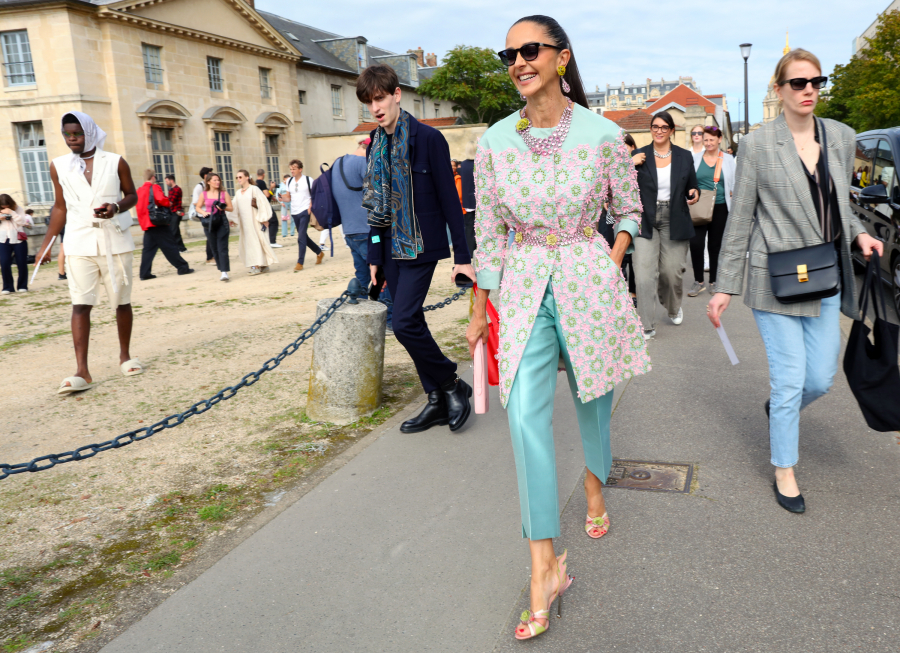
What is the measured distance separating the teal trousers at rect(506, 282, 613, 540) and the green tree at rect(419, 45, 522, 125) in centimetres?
5208

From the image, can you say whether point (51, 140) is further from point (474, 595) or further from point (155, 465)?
point (474, 595)

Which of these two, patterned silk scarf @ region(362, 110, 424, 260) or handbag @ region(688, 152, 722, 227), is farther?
handbag @ region(688, 152, 722, 227)

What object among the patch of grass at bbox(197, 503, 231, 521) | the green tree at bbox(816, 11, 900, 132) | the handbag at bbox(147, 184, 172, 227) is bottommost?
the patch of grass at bbox(197, 503, 231, 521)

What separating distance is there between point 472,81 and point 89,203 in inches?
1981

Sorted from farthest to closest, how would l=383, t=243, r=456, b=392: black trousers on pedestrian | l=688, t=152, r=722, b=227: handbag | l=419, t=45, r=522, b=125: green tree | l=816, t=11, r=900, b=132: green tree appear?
l=419, t=45, r=522, b=125: green tree → l=816, t=11, r=900, b=132: green tree → l=688, t=152, r=722, b=227: handbag → l=383, t=243, r=456, b=392: black trousers on pedestrian

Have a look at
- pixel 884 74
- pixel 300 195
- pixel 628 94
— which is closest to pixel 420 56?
pixel 884 74

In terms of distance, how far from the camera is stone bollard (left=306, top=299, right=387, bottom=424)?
5.02 metres

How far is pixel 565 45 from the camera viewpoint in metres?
2.74

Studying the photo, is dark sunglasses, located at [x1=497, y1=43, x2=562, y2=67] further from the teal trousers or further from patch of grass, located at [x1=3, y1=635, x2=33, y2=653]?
patch of grass, located at [x1=3, y1=635, x2=33, y2=653]

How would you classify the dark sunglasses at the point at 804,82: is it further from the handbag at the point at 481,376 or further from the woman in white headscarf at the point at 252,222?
the woman in white headscarf at the point at 252,222

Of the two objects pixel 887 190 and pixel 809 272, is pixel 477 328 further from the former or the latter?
pixel 887 190

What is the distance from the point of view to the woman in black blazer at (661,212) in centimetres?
708

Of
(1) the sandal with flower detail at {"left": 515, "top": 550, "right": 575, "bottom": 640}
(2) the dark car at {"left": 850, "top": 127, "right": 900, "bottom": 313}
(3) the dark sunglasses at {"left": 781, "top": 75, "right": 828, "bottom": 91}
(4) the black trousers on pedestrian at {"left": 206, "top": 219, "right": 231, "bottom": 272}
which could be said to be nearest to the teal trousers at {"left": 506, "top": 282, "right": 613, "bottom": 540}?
(1) the sandal with flower detail at {"left": 515, "top": 550, "right": 575, "bottom": 640}

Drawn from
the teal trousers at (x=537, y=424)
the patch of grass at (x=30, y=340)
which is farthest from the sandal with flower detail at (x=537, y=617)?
the patch of grass at (x=30, y=340)
